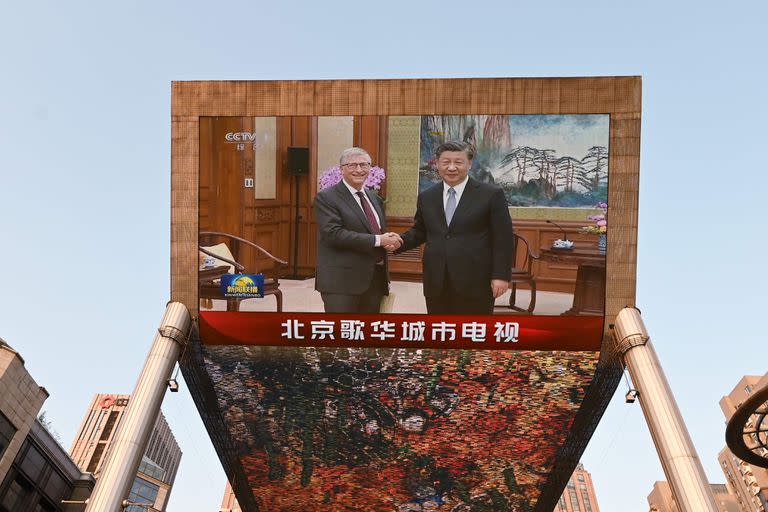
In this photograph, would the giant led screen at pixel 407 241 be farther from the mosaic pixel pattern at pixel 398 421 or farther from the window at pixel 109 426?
the window at pixel 109 426

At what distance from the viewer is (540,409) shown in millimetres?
25484

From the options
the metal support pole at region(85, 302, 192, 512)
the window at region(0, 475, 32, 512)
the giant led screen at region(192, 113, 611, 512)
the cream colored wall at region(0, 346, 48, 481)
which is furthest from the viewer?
the window at region(0, 475, 32, 512)

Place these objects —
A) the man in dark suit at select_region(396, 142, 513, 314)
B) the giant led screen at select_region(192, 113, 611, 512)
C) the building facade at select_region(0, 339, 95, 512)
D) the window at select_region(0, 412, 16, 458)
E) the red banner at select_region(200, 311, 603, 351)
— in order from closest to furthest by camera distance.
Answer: the giant led screen at select_region(192, 113, 611, 512), the man in dark suit at select_region(396, 142, 513, 314), the red banner at select_region(200, 311, 603, 351), the window at select_region(0, 412, 16, 458), the building facade at select_region(0, 339, 95, 512)

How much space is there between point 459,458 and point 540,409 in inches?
152

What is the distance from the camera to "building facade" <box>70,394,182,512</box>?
71500 mm

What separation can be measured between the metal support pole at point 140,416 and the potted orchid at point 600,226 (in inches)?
386

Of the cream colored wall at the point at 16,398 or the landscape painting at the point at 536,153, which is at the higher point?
the landscape painting at the point at 536,153

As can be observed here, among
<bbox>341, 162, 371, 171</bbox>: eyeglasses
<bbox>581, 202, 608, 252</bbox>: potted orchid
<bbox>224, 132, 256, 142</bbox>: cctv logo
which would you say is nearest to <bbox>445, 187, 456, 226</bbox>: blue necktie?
<bbox>341, 162, 371, 171</bbox>: eyeglasses

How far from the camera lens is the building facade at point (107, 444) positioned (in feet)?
235

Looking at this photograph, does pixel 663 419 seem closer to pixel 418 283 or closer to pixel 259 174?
pixel 418 283

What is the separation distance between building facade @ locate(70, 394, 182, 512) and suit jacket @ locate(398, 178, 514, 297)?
51493mm

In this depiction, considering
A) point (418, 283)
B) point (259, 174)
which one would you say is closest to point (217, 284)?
point (259, 174)

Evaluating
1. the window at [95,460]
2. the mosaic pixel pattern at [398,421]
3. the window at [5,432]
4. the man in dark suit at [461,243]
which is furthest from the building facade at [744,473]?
the window at [95,460]

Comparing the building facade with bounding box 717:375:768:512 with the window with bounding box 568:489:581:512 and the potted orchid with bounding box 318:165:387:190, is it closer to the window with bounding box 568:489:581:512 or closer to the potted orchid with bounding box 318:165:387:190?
the window with bounding box 568:489:581:512
